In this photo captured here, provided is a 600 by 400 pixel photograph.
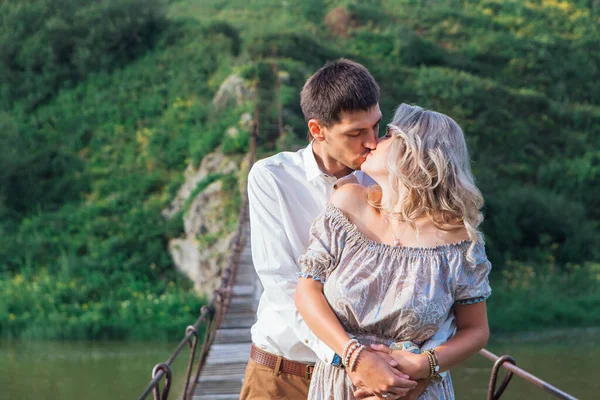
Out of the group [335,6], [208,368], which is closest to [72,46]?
[335,6]

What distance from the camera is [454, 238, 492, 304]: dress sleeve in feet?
4.75

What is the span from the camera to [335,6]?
21.8 m

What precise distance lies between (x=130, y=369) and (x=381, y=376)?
7.61 m

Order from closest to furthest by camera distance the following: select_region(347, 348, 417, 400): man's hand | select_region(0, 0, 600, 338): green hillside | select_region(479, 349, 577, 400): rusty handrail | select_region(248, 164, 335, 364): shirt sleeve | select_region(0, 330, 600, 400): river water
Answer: select_region(347, 348, 417, 400): man's hand, select_region(248, 164, 335, 364): shirt sleeve, select_region(479, 349, 577, 400): rusty handrail, select_region(0, 330, 600, 400): river water, select_region(0, 0, 600, 338): green hillside

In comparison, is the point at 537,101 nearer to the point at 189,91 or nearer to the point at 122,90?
the point at 189,91

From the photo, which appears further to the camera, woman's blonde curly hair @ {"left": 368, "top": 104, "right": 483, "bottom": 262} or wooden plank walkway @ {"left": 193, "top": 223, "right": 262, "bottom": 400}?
wooden plank walkway @ {"left": 193, "top": 223, "right": 262, "bottom": 400}

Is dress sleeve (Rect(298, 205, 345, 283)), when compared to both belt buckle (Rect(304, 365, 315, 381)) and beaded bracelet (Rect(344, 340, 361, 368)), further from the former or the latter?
belt buckle (Rect(304, 365, 315, 381))

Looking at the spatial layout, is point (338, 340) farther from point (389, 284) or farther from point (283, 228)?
point (283, 228)

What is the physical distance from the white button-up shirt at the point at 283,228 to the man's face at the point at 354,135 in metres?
0.05

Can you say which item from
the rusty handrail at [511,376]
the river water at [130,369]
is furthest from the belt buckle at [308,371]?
the river water at [130,369]

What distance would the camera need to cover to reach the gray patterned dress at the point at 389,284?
1429 millimetres

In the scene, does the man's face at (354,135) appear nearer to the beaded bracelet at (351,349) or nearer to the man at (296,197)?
the man at (296,197)

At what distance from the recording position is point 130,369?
28.2ft

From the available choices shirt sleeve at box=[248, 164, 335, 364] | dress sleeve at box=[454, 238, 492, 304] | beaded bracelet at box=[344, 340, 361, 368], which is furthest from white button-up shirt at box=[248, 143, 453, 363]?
dress sleeve at box=[454, 238, 492, 304]
